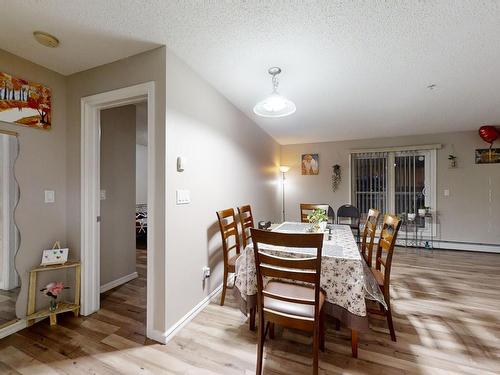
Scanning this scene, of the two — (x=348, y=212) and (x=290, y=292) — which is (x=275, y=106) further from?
(x=348, y=212)

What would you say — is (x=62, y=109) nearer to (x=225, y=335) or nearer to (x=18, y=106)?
(x=18, y=106)

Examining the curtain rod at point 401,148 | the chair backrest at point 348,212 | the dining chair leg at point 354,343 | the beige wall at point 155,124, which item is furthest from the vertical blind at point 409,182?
the beige wall at point 155,124

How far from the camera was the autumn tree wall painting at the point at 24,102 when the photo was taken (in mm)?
1892

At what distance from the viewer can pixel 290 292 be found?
164 cm

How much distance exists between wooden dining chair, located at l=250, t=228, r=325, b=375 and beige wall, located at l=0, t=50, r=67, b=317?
2.03 m

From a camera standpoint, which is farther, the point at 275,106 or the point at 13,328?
the point at 275,106

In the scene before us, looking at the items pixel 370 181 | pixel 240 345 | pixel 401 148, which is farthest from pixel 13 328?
pixel 401 148

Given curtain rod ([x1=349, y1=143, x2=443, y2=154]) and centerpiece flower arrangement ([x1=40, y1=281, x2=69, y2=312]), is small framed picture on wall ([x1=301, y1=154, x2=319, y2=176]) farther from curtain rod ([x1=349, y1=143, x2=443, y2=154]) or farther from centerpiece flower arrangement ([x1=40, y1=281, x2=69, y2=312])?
centerpiece flower arrangement ([x1=40, y1=281, x2=69, y2=312])

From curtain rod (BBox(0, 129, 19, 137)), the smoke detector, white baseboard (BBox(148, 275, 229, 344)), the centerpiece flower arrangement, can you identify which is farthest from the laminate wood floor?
the smoke detector

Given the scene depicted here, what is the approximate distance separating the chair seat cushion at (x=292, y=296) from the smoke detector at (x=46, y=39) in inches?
97.3

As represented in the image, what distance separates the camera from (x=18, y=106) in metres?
1.97

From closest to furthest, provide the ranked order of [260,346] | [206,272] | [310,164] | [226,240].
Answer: [260,346] → [206,272] → [226,240] → [310,164]

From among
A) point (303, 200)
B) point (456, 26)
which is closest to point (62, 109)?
point (456, 26)

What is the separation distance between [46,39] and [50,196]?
1.33 meters
